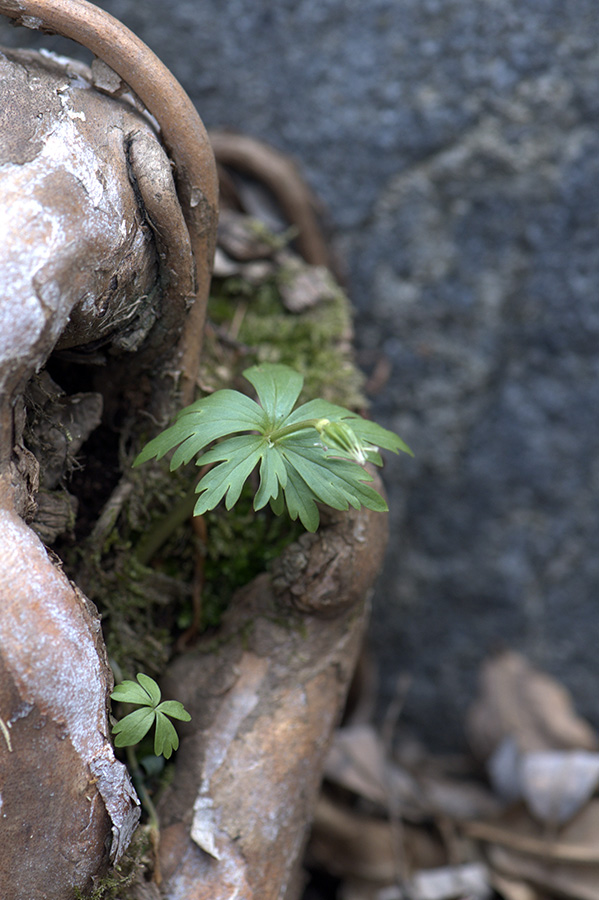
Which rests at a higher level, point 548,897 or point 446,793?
point 548,897

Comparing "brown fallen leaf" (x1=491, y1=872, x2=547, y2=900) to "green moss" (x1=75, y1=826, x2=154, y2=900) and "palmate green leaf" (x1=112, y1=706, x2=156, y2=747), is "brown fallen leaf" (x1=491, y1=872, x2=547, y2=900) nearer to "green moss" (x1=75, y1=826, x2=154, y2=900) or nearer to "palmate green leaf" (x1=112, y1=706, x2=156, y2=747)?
"green moss" (x1=75, y1=826, x2=154, y2=900)

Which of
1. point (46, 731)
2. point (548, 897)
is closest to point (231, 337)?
point (46, 731)

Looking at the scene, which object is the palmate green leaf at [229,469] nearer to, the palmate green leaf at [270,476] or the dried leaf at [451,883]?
the palmate green leaf at [270,476]

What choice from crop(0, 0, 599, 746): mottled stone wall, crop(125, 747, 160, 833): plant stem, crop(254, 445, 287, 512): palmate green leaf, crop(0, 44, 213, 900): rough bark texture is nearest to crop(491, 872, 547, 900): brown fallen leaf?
crop(0, 0, 599, 746): mottled stone wall

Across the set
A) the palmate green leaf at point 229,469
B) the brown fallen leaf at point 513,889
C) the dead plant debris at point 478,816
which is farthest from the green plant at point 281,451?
the brown fallen leaf at point 513,889

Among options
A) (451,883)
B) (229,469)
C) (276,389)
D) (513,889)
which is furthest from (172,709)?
(513,889)

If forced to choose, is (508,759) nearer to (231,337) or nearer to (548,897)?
(548,897)

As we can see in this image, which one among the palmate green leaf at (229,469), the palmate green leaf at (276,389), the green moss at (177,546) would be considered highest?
the palmate green leaf at (276,389)
